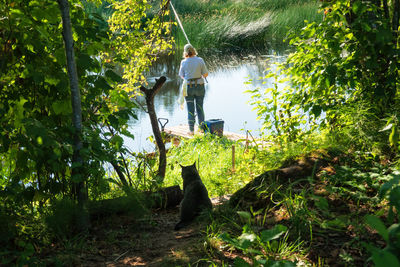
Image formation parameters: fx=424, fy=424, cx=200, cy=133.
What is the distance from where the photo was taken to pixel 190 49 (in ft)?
29.2

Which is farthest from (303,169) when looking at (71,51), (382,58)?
(71,51)

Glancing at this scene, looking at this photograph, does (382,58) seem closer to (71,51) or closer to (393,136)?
(393,136)

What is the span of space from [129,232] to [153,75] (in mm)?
13696

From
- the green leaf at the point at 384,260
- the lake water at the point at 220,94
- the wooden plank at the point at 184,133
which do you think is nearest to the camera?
the green leaf at the point at 384,260

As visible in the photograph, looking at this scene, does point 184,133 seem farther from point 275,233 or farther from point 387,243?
point 387,243

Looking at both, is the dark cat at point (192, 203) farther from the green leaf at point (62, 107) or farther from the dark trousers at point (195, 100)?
the dark trousers at point (195, 100)

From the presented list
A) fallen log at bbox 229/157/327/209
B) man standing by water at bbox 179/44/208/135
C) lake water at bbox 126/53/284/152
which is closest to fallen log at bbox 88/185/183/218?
fallen log at bbox 229/157/327/209

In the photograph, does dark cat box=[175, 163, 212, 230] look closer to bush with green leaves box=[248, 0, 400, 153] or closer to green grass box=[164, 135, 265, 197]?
green grass box=[164, 135, 265, 197]

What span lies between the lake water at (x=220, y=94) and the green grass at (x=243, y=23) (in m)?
0.92

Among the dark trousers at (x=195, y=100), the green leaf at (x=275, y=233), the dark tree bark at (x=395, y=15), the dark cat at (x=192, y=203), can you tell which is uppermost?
the dark tree bark at (x=395, y=15)

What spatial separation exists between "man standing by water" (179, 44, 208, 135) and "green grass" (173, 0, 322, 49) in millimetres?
9254

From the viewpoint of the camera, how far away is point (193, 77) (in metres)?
8.98

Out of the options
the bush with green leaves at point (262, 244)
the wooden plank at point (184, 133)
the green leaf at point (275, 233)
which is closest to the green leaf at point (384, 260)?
the bush with green leaves at point (262, 244)

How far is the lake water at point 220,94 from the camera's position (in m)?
10.6
